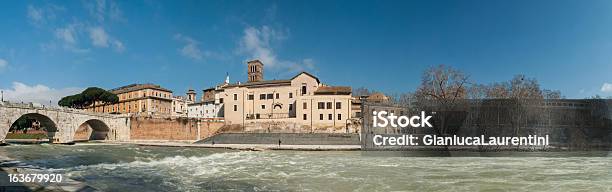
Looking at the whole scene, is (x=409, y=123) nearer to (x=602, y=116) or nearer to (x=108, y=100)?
(x=602, y=116)

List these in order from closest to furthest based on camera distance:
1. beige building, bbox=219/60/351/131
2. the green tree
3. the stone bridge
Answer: the stone bridge < beige building, bbox=219/60/351/131 < the green tree

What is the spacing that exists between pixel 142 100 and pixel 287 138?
137 ft

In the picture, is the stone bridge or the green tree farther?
the green tree

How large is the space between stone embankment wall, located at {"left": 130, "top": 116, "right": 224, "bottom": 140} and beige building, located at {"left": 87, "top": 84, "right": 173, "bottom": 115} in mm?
19322

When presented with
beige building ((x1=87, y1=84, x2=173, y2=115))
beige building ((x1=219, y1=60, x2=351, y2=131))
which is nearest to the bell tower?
beige building ((x1=219, y1=60, x2=351, y2=131))

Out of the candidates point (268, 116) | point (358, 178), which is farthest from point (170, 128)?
point (358, 178)

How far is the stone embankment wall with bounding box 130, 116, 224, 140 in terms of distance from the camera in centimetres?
5122

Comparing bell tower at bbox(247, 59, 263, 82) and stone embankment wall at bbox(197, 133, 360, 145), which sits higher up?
bell tower at bbox(247, 59, 263, 82)

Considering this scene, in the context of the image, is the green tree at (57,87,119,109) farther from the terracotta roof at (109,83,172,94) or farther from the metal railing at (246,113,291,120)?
the metal railing at (246,113,291,120)

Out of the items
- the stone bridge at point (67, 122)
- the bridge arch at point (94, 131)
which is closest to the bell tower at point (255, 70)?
the stone bridge at point (67, 122)

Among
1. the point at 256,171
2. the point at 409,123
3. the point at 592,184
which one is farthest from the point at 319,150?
the point at 592,184

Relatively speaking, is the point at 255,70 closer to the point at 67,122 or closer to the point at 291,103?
the point at 291,103

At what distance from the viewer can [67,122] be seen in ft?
144

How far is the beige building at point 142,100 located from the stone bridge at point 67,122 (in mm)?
17057
